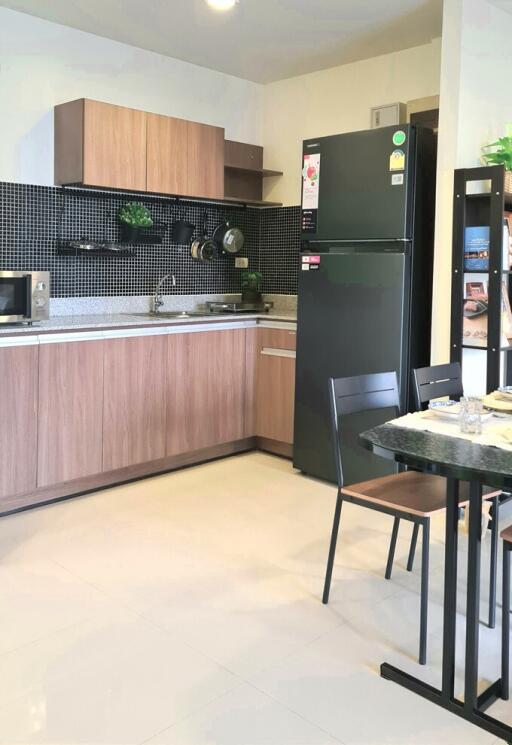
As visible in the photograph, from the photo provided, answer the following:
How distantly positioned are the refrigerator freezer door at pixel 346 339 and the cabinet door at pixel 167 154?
99 cm

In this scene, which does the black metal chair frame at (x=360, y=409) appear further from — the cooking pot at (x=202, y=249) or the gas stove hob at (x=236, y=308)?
the cooking pot at (x=202, y=249)

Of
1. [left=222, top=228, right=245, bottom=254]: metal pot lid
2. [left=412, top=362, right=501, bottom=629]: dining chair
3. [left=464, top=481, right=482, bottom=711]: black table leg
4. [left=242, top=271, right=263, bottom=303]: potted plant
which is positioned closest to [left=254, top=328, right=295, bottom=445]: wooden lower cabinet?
[left=242, top=271, right=263, bottom=303]: potted plant

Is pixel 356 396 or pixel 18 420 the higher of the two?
pixel 356 396

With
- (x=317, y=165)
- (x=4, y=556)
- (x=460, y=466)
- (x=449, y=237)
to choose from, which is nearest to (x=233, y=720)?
(x=460, y=466)

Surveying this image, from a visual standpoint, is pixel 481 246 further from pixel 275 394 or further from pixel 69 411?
pixel 69 411

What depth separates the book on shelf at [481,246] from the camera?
11.6ft

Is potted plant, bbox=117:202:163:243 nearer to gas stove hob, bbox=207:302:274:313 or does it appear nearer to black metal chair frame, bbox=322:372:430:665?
gas stove hob, bbox=207:302:274:313

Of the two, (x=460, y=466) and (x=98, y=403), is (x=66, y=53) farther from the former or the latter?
(x=460, y=466)

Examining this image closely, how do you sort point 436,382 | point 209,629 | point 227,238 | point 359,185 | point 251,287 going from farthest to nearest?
point 251,287 < point 227,238 < point 359,185 < point 436,382 < point 209,629

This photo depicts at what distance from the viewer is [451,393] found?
123 inches

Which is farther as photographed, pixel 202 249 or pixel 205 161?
pixel 202 249

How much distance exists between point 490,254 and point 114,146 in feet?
7.18

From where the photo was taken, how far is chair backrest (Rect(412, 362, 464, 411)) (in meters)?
2.93

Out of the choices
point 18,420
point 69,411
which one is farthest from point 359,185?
point 18,420
